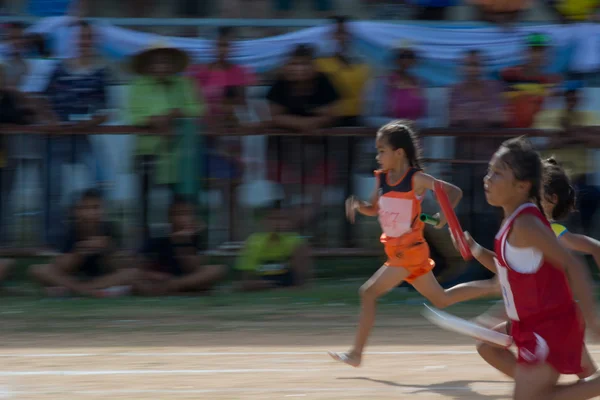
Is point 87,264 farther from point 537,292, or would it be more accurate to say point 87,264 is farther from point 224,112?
point 537,292

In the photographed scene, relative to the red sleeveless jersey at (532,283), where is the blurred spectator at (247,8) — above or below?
above

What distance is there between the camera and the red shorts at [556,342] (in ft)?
14.2

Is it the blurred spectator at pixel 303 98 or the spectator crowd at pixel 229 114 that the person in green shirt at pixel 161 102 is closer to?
the spectator crowd at pixel 229 114

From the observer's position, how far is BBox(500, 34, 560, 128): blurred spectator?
9656 millimetres

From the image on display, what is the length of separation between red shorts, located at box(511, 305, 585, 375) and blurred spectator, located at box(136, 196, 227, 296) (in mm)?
5135

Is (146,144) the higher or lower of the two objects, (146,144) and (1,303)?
the higher

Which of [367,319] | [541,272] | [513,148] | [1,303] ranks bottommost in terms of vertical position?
[1,303]

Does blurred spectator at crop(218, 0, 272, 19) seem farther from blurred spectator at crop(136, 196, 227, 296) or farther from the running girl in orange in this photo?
the running girl in orange

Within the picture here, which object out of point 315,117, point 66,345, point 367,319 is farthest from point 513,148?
point 315,117

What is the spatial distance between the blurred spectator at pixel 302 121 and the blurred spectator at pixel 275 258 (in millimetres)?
563

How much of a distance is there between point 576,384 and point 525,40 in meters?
6.55

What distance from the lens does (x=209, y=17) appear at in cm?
1280

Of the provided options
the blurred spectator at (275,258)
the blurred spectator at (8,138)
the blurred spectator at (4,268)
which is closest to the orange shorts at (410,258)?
the blurred spectator at (275,258)

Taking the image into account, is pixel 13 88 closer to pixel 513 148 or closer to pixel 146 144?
pixel 146 144
